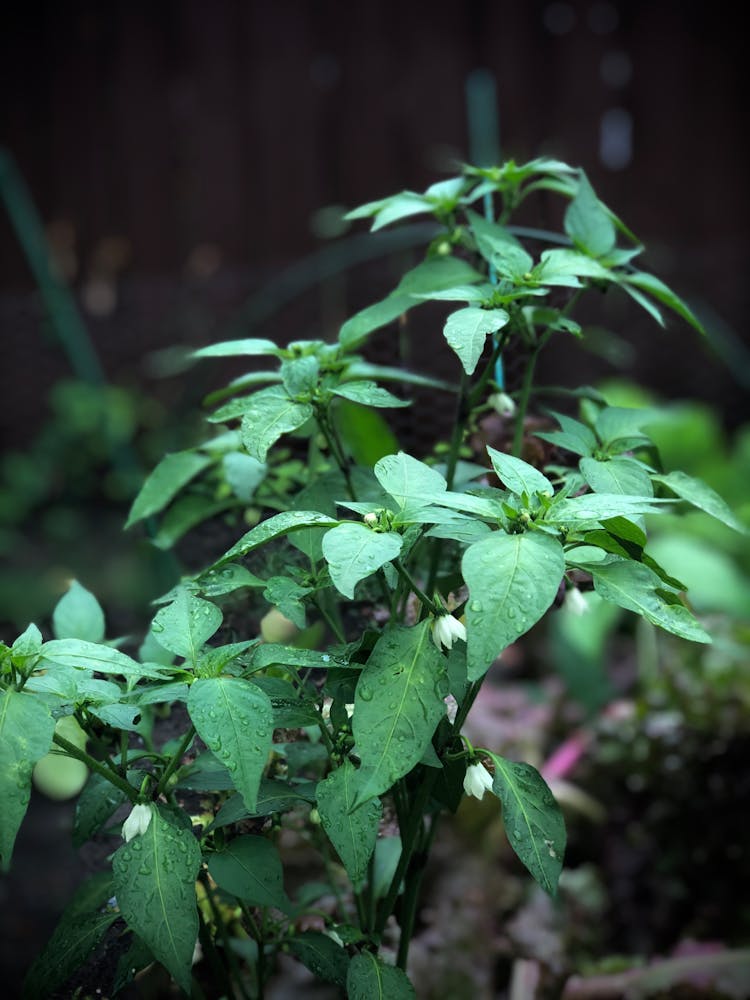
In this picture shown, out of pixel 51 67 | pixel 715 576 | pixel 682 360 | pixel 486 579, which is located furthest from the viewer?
pixel 51 67

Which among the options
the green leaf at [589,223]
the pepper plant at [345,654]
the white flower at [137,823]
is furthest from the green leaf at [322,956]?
the green leaf at [589,223]

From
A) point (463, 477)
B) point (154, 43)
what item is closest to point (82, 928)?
point (463, 477)

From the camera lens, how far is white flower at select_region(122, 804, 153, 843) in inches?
22.5

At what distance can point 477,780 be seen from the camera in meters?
0.60

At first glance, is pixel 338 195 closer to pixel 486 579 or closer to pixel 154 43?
pixel 154 43

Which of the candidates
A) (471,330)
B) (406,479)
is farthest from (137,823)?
(471,330)

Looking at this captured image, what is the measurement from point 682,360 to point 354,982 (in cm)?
304

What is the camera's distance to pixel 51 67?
3568 mm

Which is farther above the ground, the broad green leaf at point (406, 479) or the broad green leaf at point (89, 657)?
the broad green leaf at point (406, 479)

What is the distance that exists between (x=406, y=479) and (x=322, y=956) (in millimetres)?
383

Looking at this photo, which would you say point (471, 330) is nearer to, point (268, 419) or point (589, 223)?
point (268, 419)

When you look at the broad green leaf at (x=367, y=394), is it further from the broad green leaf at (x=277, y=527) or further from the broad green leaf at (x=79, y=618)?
the broad green leaf at (x=79, y=618)

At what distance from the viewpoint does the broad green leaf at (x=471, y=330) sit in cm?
58

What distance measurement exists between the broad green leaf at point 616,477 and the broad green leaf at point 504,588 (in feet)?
0.41
